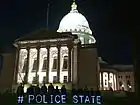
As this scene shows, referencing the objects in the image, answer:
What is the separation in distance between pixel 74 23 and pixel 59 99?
44564 millimetres

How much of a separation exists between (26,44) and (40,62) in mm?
4810

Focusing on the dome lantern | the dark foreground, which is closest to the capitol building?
the dome lantern

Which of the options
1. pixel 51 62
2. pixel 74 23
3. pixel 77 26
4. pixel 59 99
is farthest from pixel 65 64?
pixel 59 99

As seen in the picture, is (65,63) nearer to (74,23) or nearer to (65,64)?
(65,64)

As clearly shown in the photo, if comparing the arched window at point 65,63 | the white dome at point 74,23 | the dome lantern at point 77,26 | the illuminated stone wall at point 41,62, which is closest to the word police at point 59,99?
the illuminated stone wall at point 41,62

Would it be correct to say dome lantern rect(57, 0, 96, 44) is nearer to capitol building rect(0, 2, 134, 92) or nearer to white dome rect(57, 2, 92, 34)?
white dome rect(57, 2, 92, 34)

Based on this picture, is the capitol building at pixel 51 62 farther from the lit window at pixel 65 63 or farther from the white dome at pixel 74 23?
the white dome at pixel 74 23

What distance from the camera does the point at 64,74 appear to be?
52.9 m

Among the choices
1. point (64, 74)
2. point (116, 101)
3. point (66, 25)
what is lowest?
point (116, 101)

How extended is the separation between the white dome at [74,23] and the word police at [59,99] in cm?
4212

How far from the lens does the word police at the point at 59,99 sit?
30.3 metres

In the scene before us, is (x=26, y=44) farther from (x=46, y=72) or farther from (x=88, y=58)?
(x=88, y=58)

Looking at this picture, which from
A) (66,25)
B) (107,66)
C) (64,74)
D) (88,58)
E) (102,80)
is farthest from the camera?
(66,25)
